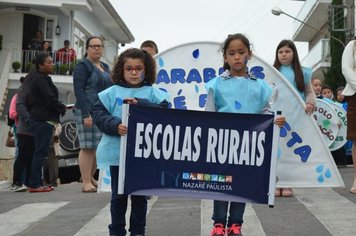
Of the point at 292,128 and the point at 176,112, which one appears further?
the point at 292,128

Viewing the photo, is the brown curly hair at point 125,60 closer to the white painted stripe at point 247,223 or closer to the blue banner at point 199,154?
the blue banner at point 199,154

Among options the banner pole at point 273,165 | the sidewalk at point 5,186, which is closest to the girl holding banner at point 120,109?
the banner pole at point 273,165

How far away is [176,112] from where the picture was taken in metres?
4.34

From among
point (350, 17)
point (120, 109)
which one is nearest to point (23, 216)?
point (120, 109)

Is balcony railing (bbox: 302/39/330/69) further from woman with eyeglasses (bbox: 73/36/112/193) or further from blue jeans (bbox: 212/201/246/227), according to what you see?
blue jeans (bbox: 212/201/246/227)

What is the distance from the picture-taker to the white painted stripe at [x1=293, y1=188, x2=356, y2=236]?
16.6 ft

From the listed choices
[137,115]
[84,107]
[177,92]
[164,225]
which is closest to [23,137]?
[84,107]

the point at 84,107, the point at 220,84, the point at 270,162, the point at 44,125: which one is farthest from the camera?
the point at 44,125

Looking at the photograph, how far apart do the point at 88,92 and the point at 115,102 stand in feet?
9.97

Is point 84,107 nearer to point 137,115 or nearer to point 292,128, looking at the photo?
point 292,128

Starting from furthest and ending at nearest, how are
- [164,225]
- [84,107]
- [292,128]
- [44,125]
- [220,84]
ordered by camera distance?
[44,125] < [84,107] < [292,128] < [164,225] < [220,84]

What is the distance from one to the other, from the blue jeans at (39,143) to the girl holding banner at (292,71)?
3266 millimetres

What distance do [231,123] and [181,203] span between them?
94.6 inches

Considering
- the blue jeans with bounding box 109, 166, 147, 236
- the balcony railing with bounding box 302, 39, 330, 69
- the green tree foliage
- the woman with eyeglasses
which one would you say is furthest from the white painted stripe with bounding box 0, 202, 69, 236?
the balcony railing with bounding box 302, 39, 330, 69
